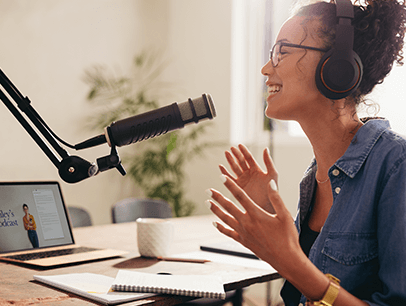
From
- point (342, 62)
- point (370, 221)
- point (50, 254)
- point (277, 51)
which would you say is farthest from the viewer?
point (50, 254)

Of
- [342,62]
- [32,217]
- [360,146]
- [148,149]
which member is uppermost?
[342,62]

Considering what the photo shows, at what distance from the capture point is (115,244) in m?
1.52

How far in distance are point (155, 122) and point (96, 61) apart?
10.6ft

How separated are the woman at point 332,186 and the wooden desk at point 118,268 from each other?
0.53ft

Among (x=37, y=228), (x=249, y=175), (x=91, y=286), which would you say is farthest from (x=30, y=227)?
(x=249, y=175)

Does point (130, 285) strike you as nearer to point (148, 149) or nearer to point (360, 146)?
point (360, 146)

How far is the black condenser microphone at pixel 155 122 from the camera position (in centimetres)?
81

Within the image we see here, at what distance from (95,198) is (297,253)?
330 cm

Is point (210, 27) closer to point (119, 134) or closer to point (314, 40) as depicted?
point (314, 40)

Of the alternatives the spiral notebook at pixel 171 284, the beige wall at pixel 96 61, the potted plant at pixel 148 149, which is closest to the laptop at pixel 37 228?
the spiral notebook at pixel 171 284

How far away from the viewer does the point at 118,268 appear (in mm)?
1148

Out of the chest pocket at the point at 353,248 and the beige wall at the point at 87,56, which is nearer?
the chest pocket at the point at 353,248

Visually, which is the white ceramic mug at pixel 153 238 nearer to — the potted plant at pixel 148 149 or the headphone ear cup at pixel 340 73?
the headphone ear cup at pixel 340 73

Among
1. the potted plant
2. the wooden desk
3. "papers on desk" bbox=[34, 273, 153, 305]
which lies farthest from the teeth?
the potted plant
